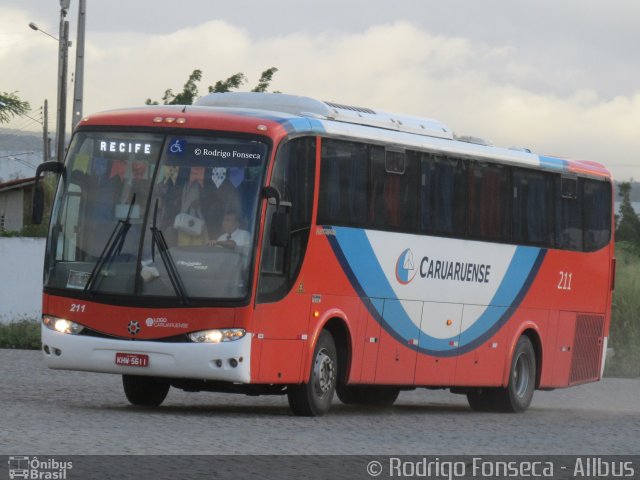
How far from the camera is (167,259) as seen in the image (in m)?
16.4

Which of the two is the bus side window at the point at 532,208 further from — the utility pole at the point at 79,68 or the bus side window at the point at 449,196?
the utility pole at the point at 79,68

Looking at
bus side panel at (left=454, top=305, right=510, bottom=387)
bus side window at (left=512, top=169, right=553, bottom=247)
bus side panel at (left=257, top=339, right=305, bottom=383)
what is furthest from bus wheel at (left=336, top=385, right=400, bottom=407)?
bus side panel at (left=257, top=339, right=305, bottom=383)

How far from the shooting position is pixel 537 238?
2250 cm

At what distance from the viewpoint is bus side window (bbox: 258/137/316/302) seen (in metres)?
16.6

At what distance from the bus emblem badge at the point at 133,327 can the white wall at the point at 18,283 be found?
2031cm

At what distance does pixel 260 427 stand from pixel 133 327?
6.18 ft

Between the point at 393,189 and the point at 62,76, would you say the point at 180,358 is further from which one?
the point at 62,76

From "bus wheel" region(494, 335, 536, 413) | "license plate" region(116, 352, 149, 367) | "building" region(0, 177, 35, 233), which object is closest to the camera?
"license plate" region(116, 352, 149, 367)

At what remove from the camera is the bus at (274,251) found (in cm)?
1638

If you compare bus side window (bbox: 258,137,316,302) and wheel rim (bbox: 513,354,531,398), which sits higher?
bus side window (bbox: 258,137,316,302)

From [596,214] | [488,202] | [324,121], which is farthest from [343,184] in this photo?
[596,214]

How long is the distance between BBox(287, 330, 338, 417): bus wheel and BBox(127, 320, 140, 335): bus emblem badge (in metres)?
1.98

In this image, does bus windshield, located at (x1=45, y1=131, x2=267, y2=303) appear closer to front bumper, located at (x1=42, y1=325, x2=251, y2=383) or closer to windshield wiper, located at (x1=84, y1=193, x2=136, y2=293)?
windshield wiper, located at (x1=84, y1=193, x2=136, y2=293)

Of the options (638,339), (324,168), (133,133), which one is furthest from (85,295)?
(638,339)
